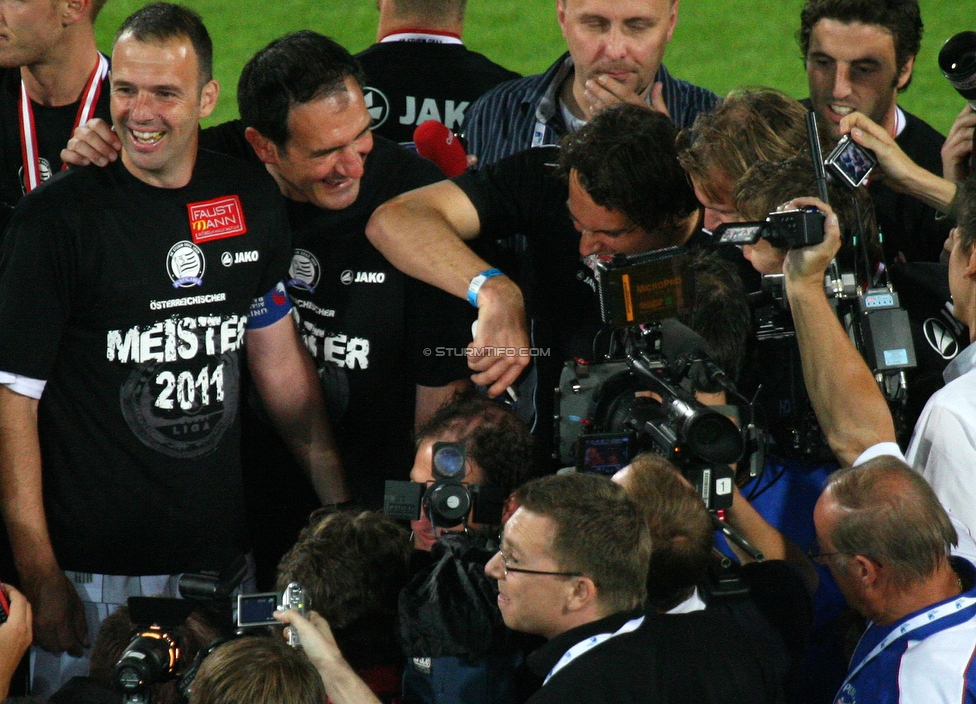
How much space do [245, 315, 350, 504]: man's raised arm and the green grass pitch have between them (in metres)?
4.55

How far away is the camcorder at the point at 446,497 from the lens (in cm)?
277

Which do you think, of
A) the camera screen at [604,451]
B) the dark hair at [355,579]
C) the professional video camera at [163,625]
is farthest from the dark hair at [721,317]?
the professional video camera at [163,625]

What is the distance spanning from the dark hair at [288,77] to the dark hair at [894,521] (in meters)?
1.73

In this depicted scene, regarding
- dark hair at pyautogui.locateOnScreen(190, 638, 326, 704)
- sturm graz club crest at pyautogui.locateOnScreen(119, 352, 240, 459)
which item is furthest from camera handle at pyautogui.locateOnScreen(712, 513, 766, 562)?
sturm graz club crest at pyautogui.locateOnScreen(119, 352, 240, 459)

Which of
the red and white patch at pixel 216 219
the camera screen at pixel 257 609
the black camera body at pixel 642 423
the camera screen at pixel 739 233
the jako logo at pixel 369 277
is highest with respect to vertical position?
the red and white patch at pixel 216 219

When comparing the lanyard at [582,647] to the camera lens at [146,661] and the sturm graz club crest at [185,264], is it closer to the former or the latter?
the camera lens at [146,661]

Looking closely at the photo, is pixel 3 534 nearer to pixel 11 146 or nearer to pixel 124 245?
pixel 124 245

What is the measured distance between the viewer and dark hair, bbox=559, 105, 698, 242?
3221mm

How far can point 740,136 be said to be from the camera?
3.35m

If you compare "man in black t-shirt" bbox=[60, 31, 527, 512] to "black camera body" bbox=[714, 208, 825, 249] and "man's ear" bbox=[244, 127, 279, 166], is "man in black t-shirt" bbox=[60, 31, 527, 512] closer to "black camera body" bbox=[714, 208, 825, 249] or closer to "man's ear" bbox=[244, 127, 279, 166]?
"man's ear" bbox=[244, 127, 279, 166]

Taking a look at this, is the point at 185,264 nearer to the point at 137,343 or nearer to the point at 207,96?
the point at 137,343

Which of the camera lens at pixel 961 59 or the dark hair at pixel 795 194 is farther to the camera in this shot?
the camera lens at pixel 961 59

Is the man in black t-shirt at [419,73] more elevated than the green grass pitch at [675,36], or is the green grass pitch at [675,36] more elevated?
the green grass pitch at [675,36]

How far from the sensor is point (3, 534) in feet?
11.3
